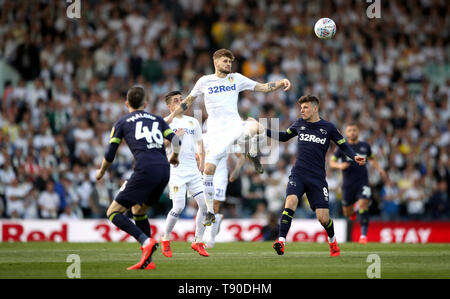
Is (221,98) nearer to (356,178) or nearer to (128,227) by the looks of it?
(128,227)

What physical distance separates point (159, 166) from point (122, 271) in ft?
5.24

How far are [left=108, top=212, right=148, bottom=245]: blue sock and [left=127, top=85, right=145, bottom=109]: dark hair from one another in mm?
1614

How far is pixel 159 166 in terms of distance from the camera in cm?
1082

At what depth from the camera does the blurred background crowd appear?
22141mm

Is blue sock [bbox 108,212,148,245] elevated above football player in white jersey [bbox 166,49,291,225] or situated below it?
below

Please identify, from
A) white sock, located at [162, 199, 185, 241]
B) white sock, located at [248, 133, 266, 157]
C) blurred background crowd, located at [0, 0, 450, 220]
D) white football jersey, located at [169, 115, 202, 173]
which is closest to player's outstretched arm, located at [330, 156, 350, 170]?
blurred background crowd, located at [0, 0, 450, 220]

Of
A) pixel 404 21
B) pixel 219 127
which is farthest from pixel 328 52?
pixel 219 127

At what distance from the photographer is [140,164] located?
35.4 ft

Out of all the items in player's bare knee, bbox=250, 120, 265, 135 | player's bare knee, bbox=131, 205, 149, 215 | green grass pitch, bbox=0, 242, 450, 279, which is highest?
player's bare knee, bbox=250, 120, 265, 135

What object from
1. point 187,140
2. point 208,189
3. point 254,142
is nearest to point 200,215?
point 208,189

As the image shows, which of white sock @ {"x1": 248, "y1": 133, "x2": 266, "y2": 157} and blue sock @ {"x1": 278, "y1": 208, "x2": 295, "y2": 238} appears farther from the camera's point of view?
white sock @ {"x1": 248, "y1": 133, "x2": 266, "y2": 157}

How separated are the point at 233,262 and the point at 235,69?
14.7 meters

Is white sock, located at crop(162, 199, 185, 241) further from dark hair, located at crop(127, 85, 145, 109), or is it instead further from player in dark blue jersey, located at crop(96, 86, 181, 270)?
dark hair, located at crop(127, 85, 145, 109)

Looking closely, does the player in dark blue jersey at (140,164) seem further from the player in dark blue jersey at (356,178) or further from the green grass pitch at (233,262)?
the player in dark blue jersey at (356,178)
